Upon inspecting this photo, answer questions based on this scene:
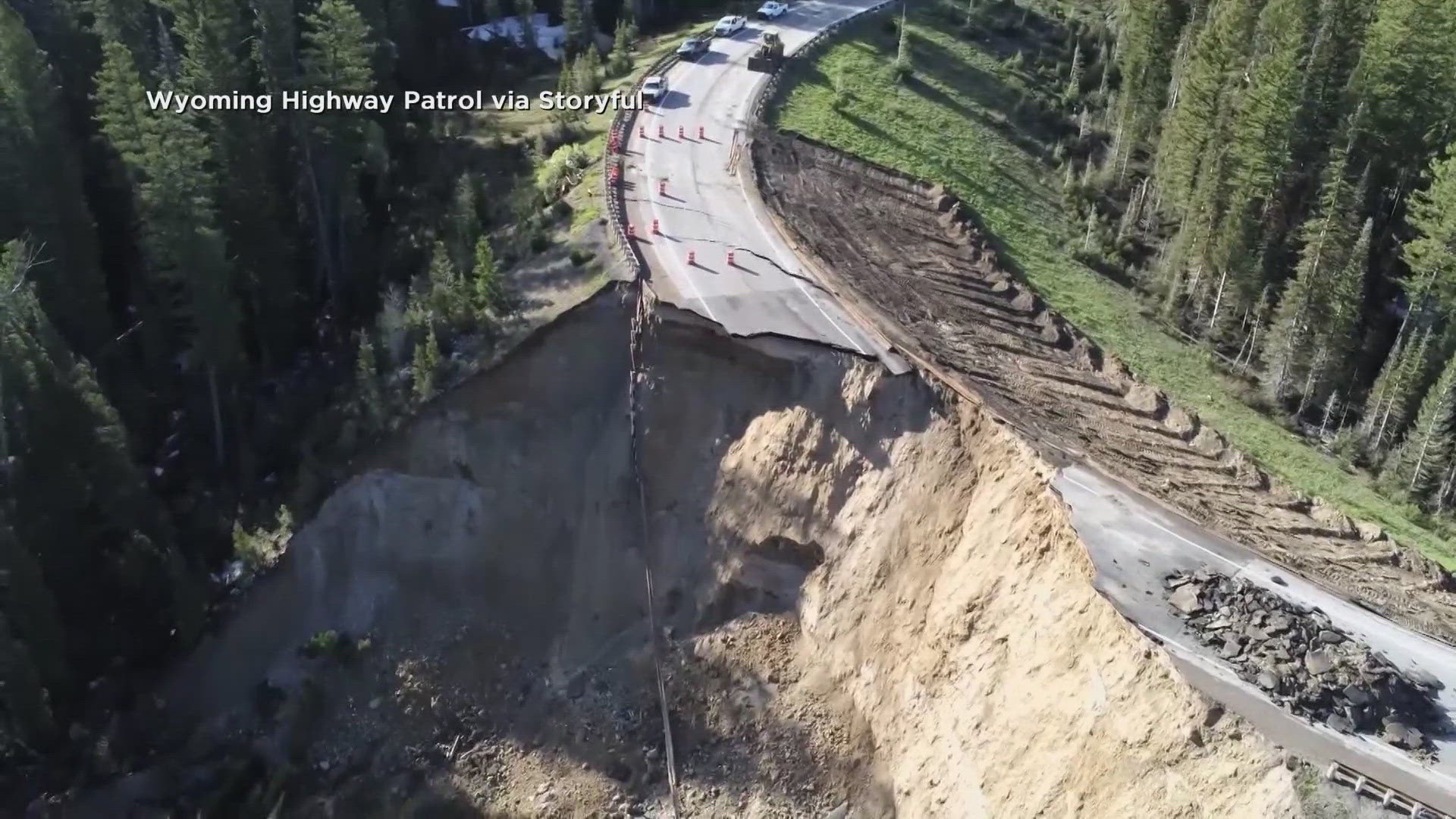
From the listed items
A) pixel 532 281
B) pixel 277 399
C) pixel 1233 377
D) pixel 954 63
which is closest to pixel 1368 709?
pixel 1233 377

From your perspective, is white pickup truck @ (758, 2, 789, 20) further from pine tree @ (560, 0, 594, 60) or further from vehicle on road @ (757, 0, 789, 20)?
pine tree @ (560, 0, 594, 60)

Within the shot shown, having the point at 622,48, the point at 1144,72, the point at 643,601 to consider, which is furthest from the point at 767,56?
the point at 643,601

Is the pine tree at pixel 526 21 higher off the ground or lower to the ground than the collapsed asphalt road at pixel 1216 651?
higher

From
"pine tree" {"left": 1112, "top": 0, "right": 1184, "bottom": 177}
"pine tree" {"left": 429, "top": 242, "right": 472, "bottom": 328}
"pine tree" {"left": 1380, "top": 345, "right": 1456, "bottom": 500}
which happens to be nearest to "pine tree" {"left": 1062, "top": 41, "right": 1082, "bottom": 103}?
"pine tree" {"left": 1112, "top": 0, "right": 1184, "bottom": 177}

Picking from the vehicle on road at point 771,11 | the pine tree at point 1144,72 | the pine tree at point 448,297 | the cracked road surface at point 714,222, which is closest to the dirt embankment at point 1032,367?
the cracked road surface at point 714,222

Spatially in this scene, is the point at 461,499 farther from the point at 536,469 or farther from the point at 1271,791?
the point at 1271,791

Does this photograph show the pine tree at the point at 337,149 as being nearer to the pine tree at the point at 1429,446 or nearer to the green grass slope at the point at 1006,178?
the green grass slope at the point at 1006,178
